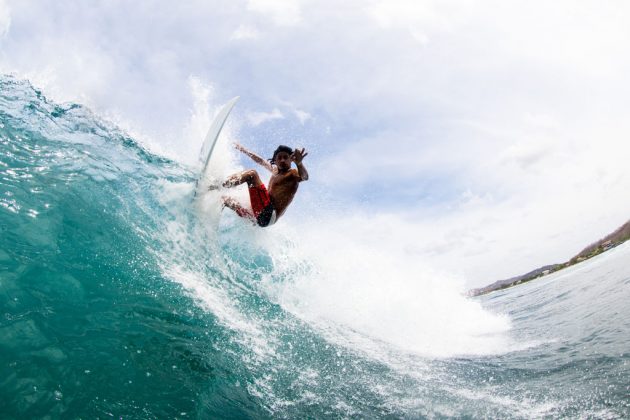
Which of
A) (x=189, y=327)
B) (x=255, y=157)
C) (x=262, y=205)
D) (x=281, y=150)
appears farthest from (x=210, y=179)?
(x=189, y=327)

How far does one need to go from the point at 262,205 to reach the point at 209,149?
1.88 m

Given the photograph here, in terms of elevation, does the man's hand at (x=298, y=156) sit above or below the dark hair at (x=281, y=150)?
below

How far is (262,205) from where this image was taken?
8.02 metres

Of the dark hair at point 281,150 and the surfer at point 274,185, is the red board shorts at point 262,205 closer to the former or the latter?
the surfer at point 274,185

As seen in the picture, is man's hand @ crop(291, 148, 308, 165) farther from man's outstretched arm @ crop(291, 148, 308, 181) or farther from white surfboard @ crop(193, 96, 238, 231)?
white surfboard @ crop(193, 96, 238, 231)

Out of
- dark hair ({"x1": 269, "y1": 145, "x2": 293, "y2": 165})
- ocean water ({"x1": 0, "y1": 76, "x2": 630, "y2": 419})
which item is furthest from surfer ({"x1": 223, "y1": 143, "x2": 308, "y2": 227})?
ocean water ({"x1": 0, "y1": 76, "x2": 630, "y2": 419})

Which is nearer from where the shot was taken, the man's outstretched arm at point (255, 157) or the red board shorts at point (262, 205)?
the red board shorts at point (262, 205)

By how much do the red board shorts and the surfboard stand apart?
1.22 metres

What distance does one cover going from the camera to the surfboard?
26.7ft

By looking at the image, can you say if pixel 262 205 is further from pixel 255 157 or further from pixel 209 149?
pixel 209 149

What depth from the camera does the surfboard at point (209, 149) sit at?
8148 millimetres

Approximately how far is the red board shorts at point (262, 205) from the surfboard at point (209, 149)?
1.22m

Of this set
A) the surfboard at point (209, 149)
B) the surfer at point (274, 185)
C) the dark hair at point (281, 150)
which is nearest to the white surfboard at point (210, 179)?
the surfboard at point (209, 149)

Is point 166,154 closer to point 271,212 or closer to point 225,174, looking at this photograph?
point 225,174
